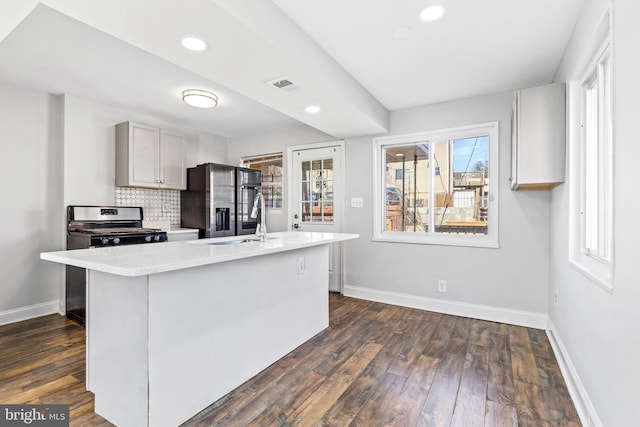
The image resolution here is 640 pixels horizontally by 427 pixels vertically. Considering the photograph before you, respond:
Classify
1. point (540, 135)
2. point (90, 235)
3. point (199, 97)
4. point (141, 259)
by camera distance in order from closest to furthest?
point (141, 259) < point (540, 135) < point (90, 235) < point (199, 97)

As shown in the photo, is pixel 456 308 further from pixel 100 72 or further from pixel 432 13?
pixel 100 72

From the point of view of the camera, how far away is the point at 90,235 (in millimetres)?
3109

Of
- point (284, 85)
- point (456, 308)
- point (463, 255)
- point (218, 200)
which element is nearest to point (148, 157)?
point (218, 200)

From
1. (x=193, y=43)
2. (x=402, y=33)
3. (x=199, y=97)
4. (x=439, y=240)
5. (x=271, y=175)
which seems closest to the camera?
(x=193, y=43)

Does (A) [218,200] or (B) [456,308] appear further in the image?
(A) [218,200]

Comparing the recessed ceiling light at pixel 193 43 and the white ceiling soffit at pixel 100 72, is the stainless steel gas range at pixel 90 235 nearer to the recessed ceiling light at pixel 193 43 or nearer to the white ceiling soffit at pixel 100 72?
the white ceiling soffit at pixel 100 72

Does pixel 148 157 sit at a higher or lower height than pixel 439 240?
→ higher

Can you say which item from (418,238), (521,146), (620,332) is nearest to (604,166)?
(521,146)

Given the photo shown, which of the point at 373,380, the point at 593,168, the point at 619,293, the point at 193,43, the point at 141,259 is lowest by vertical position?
the point at 373,380

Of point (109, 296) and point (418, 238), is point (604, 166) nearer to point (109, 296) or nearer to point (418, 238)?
point (418, 238)

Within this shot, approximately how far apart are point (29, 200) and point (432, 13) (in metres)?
4.14

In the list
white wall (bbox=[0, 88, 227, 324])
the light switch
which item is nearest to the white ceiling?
white wall (bbox=[0, 88, 227, 324])

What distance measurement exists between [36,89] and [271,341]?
3573 mm

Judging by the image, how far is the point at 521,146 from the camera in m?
2.46
